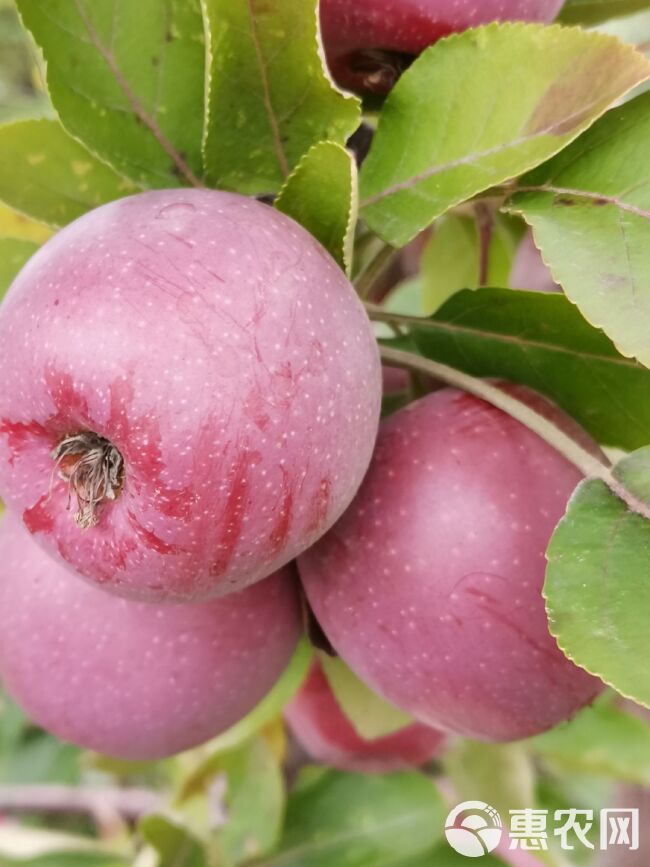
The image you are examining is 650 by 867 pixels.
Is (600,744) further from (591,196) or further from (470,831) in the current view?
(591,196)

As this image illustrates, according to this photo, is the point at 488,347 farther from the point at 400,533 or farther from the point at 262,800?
the point at 262,800

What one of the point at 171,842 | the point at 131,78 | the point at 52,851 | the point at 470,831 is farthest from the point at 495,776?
the point at 131,78

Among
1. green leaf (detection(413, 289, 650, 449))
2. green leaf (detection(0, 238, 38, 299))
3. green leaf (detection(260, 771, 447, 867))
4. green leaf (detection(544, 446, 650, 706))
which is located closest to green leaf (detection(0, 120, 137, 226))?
green leaf (detection(0, 238, 38, 299))

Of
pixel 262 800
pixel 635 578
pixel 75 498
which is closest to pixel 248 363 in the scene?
pixel 75 498

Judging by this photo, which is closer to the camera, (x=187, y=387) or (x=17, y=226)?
(x=187, y=387)

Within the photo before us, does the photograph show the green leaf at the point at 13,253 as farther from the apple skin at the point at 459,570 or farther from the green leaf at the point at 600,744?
the green leaf at the point at 600,744

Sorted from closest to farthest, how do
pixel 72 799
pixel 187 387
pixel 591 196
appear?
1. pixel 187 387
2. pixel 591 196
3. pixel 72 799

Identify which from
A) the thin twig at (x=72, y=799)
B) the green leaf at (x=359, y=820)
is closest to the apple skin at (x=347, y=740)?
the green leaf at (x=359, y=820)
